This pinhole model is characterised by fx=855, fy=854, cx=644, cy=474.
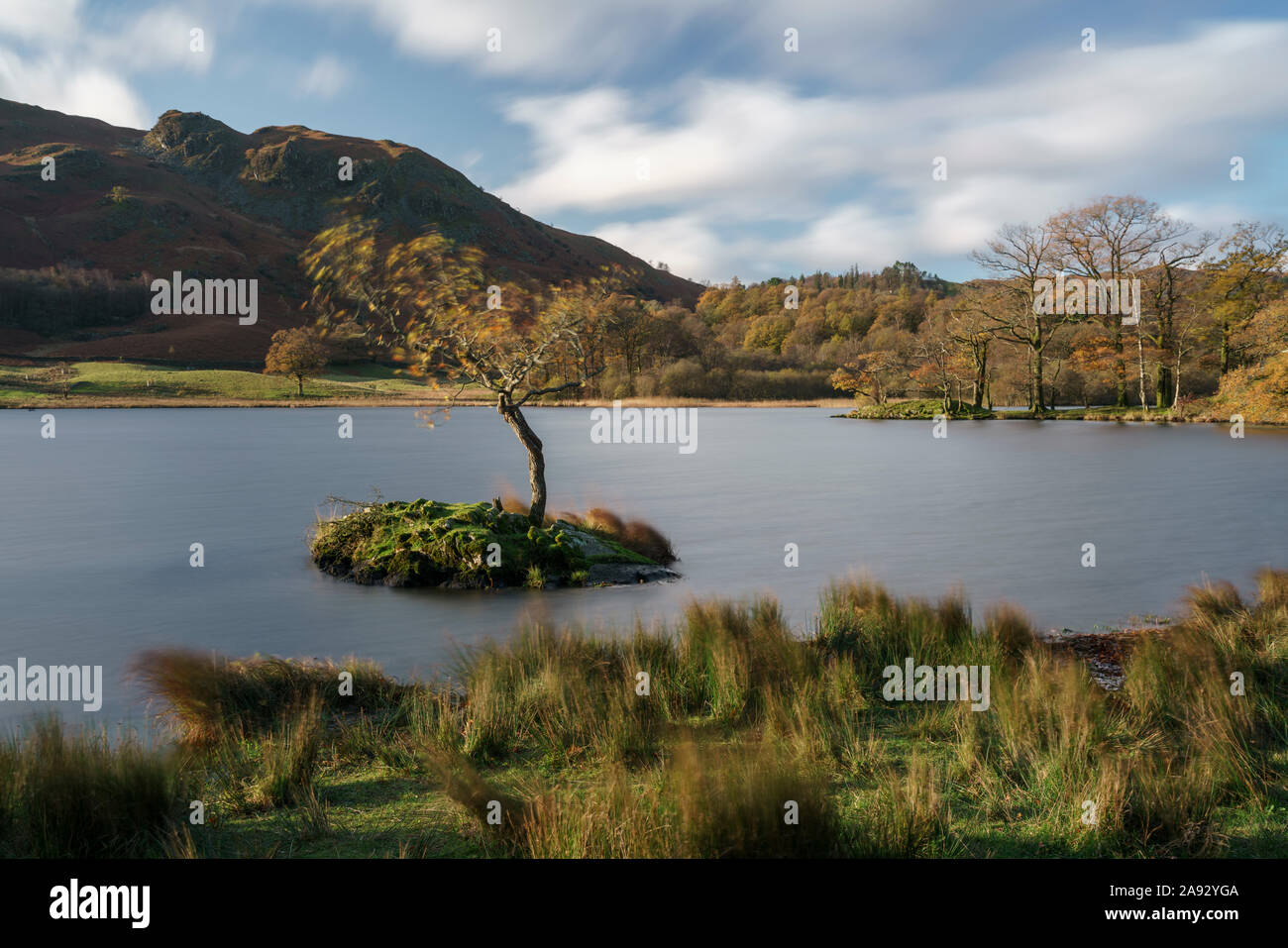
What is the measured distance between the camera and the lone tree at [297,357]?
8344 cm

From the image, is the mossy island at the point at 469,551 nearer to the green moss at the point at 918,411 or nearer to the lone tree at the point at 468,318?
the lone tree at the point at 468,318

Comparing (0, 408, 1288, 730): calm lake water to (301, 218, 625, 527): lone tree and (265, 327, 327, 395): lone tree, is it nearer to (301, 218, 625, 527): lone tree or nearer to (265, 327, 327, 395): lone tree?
(301, 218, 625, 527): lone tree

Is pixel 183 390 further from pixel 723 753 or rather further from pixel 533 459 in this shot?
pixel 723 753

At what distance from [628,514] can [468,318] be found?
23.0 ft

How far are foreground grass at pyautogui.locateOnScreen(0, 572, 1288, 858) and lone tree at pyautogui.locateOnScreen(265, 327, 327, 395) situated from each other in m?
82.1

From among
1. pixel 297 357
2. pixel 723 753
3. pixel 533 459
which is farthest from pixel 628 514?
pixel 297 357

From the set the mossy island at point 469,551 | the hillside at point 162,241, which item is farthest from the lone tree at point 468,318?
the hillside at point 162,241

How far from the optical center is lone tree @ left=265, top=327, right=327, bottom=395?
8344cm

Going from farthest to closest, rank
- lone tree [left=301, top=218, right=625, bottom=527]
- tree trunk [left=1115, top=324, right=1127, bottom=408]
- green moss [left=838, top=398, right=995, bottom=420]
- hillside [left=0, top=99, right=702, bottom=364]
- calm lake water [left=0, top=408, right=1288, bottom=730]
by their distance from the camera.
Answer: hillside [left=0, top=99, right=702, bottom=364]
green moss [left=838, top=398, right=995, bottom=420]
tree trunk [left=1115, top=324, right=1127, bottom=408]
lone tree [left=301, top=218, right=625, bottom=527]
calm lake water [left=0, top=408, right=1288, bottom=730]

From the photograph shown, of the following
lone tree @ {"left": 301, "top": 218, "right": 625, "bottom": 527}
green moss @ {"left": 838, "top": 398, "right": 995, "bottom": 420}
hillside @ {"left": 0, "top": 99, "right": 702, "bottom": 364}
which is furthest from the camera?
hillside @ {"left": 0, "top": 99, "right": 702, "bottom": 364}

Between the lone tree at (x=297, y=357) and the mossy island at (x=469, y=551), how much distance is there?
74907 mm

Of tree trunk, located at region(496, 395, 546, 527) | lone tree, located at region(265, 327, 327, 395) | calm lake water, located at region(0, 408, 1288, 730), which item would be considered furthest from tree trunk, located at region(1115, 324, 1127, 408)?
lone tree, located at region(265, 327, 327, 395)

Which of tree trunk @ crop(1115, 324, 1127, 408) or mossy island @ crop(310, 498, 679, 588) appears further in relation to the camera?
tree trunk @ crop(1115, 324, 1127, 408)
